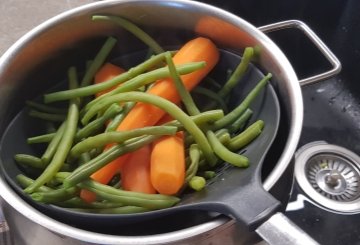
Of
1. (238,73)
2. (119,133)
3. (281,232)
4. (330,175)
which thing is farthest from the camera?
(330,175)

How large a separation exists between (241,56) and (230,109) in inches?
2.8

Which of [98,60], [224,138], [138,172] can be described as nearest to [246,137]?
[224,138]

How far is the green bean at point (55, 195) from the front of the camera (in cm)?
51

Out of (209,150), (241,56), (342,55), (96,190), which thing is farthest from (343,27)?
(96,190)

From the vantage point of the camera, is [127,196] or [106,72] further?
[106,72]

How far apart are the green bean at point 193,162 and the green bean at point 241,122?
0.21ft

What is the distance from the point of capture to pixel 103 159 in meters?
0.53

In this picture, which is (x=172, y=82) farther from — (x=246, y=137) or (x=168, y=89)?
(x=246, y=137)

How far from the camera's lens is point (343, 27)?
38.2 inches

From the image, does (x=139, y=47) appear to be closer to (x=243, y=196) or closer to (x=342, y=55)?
(x=243, y=196)

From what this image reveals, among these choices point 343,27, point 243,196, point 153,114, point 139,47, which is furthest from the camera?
point 343,27

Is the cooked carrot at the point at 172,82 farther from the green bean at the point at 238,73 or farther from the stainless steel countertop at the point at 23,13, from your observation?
the stainless steel countertop at the point at 23,13

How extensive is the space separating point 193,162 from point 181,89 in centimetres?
10

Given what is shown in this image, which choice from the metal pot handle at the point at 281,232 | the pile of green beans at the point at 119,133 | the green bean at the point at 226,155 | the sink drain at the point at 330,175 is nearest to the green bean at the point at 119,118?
the pile of green beans at the point at 119,133
